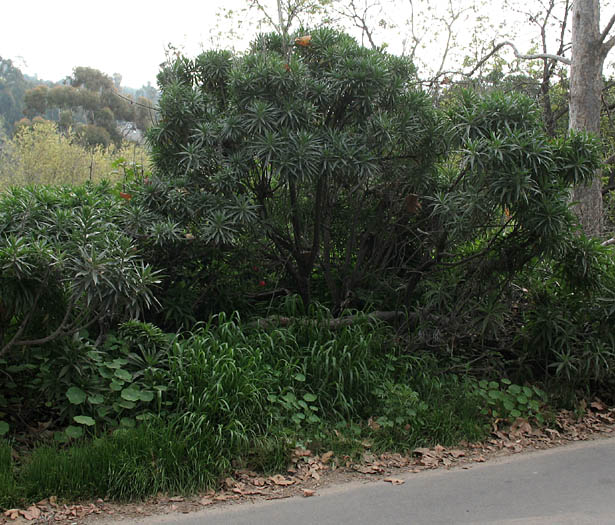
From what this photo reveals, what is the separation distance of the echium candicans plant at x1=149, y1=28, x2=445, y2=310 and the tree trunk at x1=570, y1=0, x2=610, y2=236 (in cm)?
376

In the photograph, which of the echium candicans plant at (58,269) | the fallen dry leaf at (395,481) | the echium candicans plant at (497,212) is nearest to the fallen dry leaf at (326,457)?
the fallen dry leaf at (395,481)

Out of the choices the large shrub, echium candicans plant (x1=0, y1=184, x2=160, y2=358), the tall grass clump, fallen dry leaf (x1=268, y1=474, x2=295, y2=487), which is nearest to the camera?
the tall grass clump

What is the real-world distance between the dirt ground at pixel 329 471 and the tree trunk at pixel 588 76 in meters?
3.87

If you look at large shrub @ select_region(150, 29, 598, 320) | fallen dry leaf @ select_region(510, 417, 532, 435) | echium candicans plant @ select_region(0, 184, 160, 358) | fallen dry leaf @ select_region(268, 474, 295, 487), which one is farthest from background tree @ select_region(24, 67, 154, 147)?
fallen dry leaf @ select_region(268, 474, 295, 487)

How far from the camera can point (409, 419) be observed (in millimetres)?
4676

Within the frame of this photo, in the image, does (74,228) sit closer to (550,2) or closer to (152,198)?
(152,198)

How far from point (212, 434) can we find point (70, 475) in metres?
0.95

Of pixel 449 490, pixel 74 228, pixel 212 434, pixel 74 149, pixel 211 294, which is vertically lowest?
pixel 449 490

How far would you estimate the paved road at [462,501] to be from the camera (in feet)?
11.4

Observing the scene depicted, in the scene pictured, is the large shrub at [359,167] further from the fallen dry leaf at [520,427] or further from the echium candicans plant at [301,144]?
the fallen dry leaf at [520,427]

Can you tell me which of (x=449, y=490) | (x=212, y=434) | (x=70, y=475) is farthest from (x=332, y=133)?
(x=70, y=475)

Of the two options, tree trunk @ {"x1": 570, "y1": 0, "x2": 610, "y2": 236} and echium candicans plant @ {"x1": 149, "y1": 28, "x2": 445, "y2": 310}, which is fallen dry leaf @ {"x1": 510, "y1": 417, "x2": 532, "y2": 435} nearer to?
echium candicans plant @ {"x1": 149, "y1": 28, "x2": 445, "y2": 310}

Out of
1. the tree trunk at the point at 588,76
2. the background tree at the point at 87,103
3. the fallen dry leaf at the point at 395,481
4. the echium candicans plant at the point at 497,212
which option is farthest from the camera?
the background tree at the point at 87,103

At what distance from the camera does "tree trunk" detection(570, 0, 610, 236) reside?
8.23 metres
